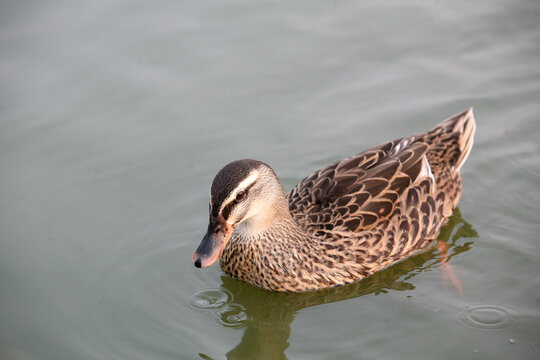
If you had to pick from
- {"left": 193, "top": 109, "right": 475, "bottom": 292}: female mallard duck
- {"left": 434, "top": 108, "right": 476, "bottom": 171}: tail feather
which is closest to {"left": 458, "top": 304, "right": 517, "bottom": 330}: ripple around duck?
{"left": 193, "top": 109, "right": 475, "bottom": 292}: female mallard duck

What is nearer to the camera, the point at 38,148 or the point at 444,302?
the point at 444,302

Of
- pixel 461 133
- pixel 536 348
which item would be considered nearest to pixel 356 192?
pixel 461 133

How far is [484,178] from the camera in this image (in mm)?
8414

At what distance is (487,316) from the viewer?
6566 millimetres

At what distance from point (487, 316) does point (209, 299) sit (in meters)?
2.61

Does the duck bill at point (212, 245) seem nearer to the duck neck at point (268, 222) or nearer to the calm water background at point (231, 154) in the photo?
the duck neck at point (268, 222)

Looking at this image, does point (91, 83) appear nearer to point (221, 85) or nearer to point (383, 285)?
point (221, 85)

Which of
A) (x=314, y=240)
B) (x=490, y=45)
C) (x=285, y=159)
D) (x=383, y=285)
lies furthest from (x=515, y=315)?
(x=490, y=45)

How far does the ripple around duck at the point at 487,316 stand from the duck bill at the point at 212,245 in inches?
89.8

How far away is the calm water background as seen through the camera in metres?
6.61

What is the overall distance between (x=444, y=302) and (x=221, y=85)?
473 cm

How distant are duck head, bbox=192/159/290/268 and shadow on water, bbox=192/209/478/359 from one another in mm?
785

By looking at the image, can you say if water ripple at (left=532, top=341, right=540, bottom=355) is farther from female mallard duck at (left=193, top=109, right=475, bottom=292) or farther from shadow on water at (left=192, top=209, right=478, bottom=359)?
female mallard duck at (left=193, top=109, right=475, bottom=292)

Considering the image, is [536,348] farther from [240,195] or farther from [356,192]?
[240,195]
